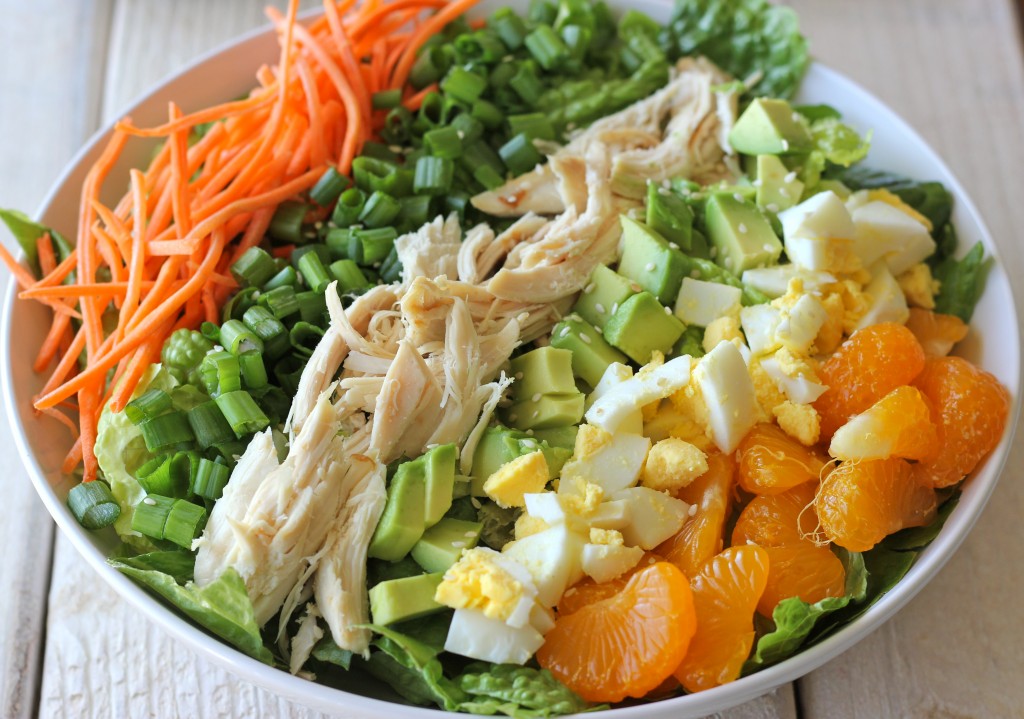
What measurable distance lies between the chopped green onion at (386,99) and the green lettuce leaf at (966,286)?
1.66 m

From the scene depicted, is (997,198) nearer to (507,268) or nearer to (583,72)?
(583,72)

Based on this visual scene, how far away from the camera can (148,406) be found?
207cm

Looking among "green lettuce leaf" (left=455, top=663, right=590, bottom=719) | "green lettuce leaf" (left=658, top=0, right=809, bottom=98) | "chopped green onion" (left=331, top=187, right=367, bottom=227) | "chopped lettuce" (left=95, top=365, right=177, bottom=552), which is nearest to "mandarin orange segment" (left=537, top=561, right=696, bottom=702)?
"green lettuce leaf" (left=455, top=663, right=590, bottom=719)

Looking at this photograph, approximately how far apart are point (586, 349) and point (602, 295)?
0.19 metres

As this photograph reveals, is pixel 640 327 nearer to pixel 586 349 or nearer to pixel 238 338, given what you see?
pixel 586 349

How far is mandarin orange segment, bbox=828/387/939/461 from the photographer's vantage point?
196cm

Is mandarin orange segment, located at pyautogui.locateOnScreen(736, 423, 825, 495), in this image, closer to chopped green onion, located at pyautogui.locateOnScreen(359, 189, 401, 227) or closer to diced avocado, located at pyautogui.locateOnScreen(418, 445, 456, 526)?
diced avocado, located at pyautogui.locateOnScreen(418, 445, 456, 526)

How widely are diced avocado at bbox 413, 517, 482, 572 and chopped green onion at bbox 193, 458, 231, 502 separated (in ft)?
1.48

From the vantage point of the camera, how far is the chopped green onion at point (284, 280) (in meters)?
2.31

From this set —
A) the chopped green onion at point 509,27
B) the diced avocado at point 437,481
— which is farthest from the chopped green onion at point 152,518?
the chopped green onion at point 509,27

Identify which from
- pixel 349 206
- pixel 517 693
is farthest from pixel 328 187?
pixel 517 693

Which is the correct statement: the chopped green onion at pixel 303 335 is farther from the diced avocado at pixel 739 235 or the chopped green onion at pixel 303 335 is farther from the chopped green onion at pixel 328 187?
the diced avocado at pixel 739 235

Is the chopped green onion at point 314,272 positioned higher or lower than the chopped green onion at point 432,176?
lower

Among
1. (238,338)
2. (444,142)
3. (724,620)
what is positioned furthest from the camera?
(444,142)
